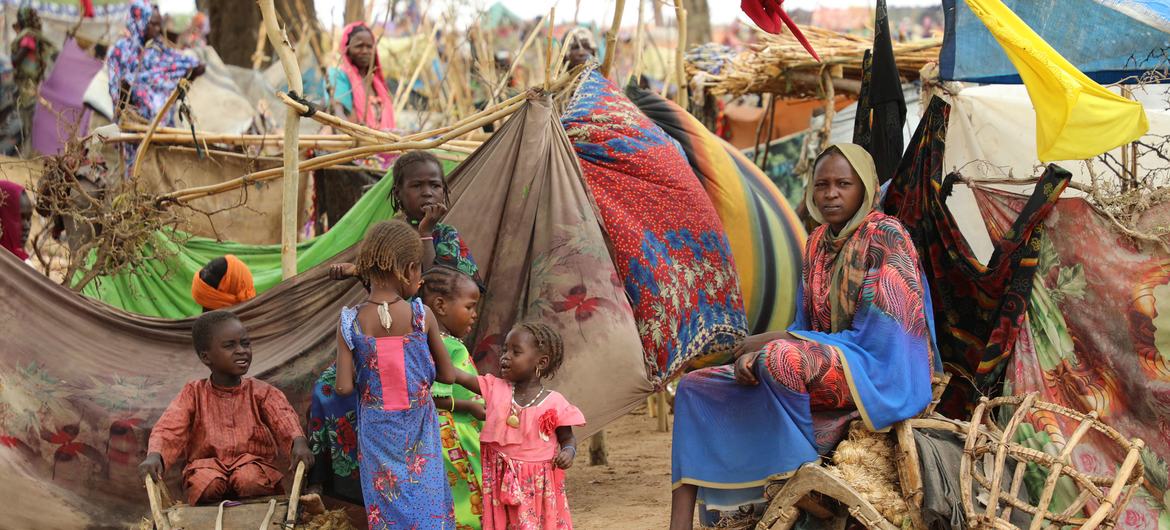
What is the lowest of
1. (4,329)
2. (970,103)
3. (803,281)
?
(4,329)

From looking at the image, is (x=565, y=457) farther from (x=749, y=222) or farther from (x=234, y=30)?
(x=234, y=30)

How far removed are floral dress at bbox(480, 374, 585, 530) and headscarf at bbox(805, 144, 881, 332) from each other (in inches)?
40.8

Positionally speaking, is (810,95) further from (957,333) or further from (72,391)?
(72,391)

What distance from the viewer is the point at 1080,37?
5.16 metres

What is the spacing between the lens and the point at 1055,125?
4.18 m

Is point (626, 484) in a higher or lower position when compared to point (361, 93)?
lower

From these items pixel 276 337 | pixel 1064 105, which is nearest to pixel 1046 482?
pixel 1064 105

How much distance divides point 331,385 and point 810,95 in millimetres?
5438

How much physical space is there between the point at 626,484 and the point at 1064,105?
8.99 ft

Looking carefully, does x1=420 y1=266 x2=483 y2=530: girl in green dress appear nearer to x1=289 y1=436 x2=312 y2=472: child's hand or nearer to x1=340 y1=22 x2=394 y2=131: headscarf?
x1=289 y1=436 x2=312 y2=472: child's hand

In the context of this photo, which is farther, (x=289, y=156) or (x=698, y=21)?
(x=698, y=21)

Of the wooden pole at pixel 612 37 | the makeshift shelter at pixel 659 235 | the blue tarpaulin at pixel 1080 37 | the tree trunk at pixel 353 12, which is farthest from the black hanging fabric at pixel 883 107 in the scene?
the tree trunk at pixel 353 12

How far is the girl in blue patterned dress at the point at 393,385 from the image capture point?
12.1ft

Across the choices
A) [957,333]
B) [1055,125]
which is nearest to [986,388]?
[957,333]
